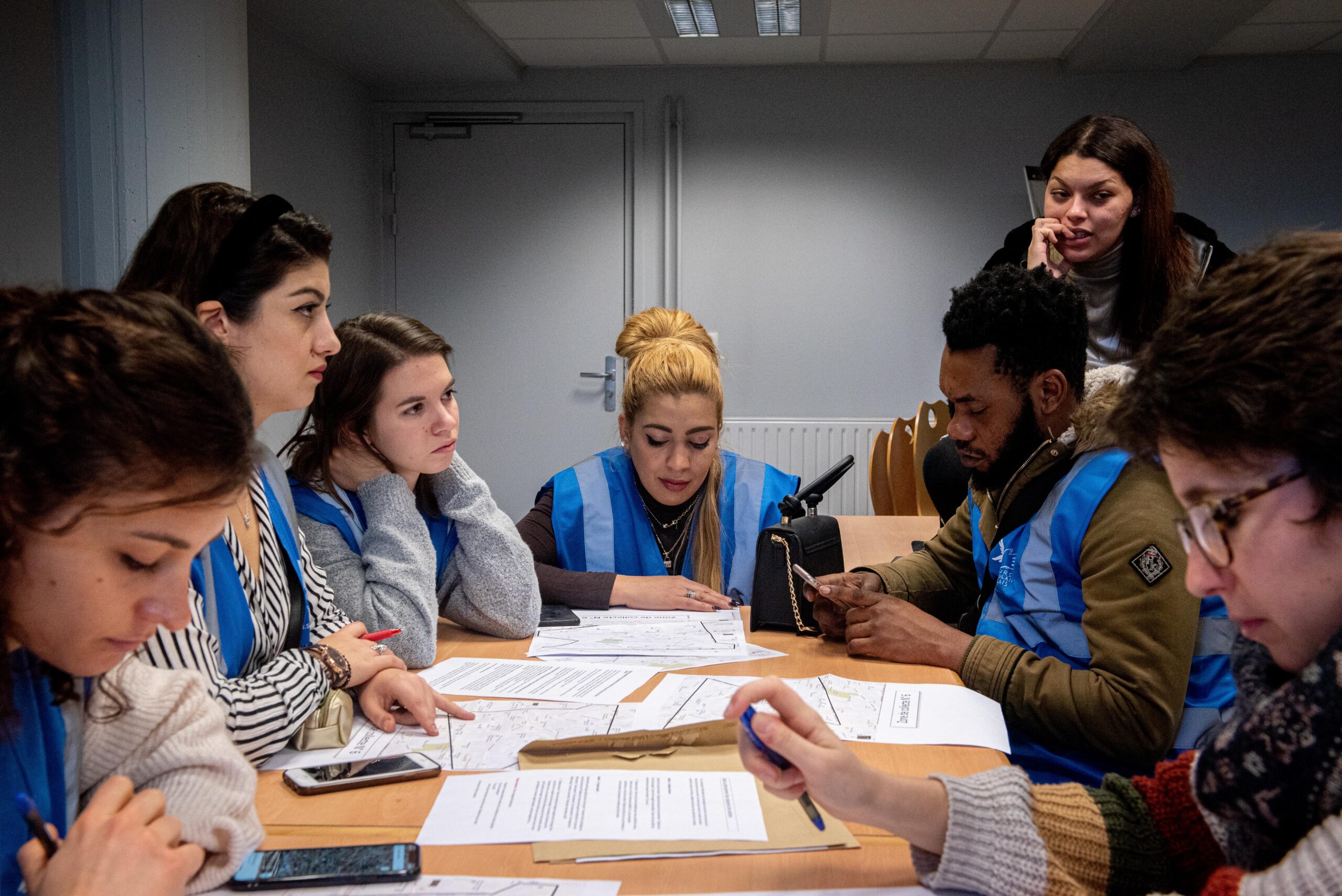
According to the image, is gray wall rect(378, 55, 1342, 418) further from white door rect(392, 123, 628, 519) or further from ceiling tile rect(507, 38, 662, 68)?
white door rect(392, 123, 628, 519)

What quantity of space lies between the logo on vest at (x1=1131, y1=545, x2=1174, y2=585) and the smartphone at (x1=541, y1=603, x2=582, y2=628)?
Result: 0.97 metres

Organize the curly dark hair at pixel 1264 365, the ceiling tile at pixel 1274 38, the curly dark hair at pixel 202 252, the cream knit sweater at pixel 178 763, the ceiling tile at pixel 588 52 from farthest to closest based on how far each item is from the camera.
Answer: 1. the ceiling tile at pixel 588 52
2. the ceiling tile at pixel 1274 38
3. the curly dark hair at pixel 202 252
4. the cream knit sweater at pixel 178 763
5. the curly dark hair at pixel 1264 365

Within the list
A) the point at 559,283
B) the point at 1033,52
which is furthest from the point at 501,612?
the point at 1033,52

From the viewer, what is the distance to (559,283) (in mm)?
5254

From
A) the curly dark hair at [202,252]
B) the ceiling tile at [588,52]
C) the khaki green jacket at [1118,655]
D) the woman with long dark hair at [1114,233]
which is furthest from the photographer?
the ceiling tile at [588,52]

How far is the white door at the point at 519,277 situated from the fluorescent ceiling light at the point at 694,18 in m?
0.82

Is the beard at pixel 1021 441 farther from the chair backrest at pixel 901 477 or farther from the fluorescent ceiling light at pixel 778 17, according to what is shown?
the fluorescent ceiling light at pixel 778 17

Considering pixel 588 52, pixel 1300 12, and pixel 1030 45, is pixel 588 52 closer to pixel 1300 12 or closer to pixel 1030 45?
pixel 1030 45

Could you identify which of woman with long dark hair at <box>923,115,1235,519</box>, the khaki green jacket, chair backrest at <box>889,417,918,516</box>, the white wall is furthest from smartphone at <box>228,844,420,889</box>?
chair backrest at <box>889,417,918,516</box>

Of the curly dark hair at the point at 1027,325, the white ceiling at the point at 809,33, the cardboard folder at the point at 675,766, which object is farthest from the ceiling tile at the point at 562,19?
the cardboard folder at the point at 675,766

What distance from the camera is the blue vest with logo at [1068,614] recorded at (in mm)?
1380

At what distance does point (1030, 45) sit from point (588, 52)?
2.12 meters

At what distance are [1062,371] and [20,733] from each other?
148 centimetres

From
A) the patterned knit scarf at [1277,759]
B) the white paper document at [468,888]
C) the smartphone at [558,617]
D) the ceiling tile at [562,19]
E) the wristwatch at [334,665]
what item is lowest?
the smartphone at [558,617]
